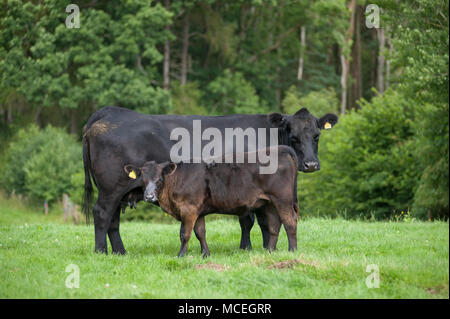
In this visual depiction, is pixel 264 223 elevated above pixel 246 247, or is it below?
above

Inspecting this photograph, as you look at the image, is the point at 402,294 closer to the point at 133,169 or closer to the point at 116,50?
the point at 133,169

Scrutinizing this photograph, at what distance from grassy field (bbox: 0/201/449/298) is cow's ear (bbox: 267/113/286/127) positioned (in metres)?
2.05

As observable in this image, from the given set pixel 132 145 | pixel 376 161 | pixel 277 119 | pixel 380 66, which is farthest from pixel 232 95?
pixel 132 145

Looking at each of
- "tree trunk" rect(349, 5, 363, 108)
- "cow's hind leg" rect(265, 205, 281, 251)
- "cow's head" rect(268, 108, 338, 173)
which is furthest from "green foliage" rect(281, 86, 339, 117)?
"cow's hind leg" rect(265, 205, 281, 251)

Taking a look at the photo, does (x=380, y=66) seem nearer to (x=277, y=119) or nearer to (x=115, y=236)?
(x=277, y=119)

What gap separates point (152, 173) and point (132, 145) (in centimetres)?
108

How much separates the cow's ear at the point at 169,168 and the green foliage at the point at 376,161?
12241 mm

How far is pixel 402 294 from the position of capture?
21.3 ft

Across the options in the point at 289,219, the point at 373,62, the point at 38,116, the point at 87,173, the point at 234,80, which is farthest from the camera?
the point at 373,62

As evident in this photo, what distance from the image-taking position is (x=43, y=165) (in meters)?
31.6

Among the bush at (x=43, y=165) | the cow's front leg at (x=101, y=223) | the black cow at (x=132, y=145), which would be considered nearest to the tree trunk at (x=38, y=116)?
the bush at (x=43, y=165)

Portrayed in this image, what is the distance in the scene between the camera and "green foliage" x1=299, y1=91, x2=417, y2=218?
20875 millimetres

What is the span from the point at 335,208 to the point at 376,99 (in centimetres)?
467
